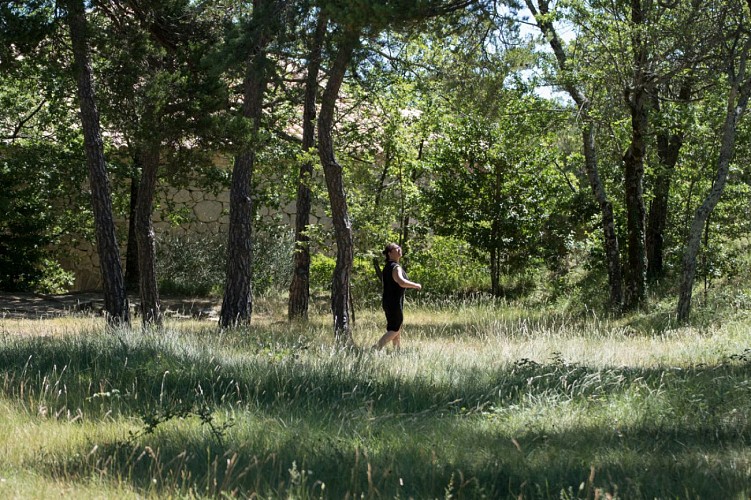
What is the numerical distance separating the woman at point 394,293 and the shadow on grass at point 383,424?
7.47 ft

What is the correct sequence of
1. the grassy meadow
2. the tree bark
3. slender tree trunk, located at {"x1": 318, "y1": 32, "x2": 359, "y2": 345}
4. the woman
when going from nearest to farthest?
the grassy meadow → the woman → slender tree trunk, located at {"x1": 318, "y1": 32, "x2": 359, "y2": 345} → the tree bark

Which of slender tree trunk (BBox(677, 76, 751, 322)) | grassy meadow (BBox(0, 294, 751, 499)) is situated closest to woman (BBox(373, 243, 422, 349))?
grassy meadow (BBox(0, 294, 751, 499))

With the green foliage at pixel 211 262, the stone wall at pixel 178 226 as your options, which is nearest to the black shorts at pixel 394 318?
the green foliage at pixel 211 262

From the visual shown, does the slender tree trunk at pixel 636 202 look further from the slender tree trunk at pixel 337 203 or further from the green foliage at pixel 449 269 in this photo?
the slender tree trunk at pixel 337 203

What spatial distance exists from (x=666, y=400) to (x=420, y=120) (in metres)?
13.1

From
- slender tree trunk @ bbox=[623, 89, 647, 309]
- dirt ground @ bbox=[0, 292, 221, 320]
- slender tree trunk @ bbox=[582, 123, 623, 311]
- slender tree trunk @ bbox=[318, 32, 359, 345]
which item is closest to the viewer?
slender tree trunk @ bbox=[318, 32, 359, 345]

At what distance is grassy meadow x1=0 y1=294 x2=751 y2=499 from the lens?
4.66 metres

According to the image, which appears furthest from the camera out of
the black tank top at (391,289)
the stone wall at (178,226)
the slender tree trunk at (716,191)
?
the stone wall at (178,226)

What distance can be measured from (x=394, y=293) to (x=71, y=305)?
10.9 m

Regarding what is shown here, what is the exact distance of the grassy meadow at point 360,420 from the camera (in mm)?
4660

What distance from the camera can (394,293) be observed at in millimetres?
11172

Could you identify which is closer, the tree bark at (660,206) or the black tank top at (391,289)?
the black tank top at (391,289)

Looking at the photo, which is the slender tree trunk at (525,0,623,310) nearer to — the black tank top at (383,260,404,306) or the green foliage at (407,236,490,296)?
the green foliage at (407,236,490,296)

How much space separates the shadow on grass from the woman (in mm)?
2277
